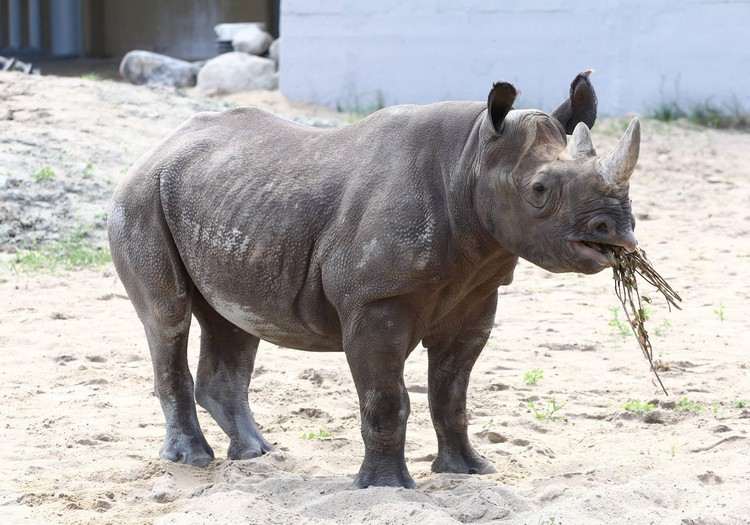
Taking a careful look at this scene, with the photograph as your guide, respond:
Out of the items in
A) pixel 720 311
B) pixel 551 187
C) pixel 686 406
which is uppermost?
pixel 551 187

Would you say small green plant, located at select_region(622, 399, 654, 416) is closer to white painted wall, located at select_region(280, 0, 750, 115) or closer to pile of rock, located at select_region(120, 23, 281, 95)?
white painted wall, located at select_region(280, 0, 750, 115)

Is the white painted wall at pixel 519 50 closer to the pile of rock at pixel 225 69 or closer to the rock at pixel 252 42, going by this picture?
the pile of rock at pixel 225 69

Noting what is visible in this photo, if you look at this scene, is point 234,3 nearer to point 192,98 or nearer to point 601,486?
point 192,98

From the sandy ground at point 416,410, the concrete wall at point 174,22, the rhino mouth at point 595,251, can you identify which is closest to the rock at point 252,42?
the concrete wall at point 174,22

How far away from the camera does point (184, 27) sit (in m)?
23.9

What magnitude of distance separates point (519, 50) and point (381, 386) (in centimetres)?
1119

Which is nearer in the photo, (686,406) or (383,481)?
(383,481)

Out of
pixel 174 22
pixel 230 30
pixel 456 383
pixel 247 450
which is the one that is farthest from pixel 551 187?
pixel 174 22

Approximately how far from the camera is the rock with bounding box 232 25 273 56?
18.5 metres

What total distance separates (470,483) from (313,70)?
11.7 meters

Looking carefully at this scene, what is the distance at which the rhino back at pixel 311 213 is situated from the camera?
458 cm

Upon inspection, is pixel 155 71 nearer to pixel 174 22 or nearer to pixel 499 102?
pixel 174 22

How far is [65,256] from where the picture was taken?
9.70 meters

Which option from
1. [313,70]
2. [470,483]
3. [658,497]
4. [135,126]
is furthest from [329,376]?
[313,70]
